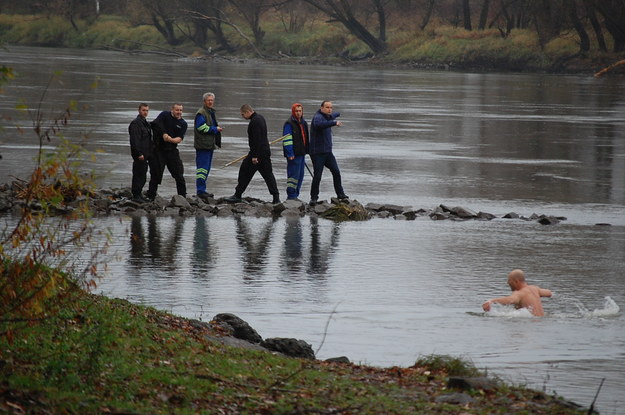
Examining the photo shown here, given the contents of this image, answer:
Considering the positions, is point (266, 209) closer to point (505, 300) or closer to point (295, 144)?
point (295, 144)

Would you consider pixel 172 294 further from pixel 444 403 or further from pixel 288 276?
pixel 444 403

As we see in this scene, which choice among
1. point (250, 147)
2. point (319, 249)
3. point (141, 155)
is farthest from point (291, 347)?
point (250, 147)

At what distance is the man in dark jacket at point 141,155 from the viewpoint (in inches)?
739

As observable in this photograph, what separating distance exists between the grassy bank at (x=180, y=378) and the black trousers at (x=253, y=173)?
9.78 metres

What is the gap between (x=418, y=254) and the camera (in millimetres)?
15805

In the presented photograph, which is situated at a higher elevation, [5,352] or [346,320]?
[5,352]

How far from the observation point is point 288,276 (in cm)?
1398

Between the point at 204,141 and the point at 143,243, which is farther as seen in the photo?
the point at 204,141

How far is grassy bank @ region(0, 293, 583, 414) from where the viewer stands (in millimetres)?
7387

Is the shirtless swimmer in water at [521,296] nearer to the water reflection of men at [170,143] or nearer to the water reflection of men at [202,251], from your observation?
the water reflection of men at [202,251]

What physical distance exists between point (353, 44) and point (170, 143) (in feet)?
255

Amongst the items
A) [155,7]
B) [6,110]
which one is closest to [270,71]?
[155,7]

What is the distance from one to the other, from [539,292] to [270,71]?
212ft

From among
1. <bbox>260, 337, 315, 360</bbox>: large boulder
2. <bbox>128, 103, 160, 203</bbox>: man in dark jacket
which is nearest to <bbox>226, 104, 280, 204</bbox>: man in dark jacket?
<bbox>128, 103, 160, 203</bbox>: man in dark jacket
